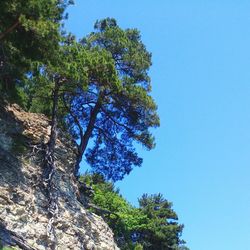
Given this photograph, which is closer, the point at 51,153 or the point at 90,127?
the point at 51,153

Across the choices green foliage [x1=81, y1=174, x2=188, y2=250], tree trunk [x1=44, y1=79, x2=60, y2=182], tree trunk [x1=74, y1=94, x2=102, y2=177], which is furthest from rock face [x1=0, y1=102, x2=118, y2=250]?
green foliage [x1=81, y1=174, x2=188, y2=250]

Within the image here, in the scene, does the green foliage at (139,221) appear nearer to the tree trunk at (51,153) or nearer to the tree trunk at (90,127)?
the tree trunk at (90,127)

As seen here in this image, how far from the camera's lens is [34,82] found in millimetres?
22938

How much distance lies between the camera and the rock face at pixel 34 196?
15.4 meters

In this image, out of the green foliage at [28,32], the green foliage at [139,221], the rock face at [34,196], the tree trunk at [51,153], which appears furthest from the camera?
the green foliage at [139,221]

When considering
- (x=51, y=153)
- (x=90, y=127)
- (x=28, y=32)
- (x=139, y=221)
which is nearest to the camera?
(x=28, y=32)

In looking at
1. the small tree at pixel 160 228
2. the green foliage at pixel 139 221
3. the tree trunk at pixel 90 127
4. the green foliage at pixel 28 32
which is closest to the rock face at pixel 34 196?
the tree trunk at pixel 90 127

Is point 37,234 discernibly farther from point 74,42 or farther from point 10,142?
point 74,42

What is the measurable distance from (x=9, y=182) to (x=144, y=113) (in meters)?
9.61

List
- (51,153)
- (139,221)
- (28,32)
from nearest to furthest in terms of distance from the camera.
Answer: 1. (28,32)
2. (51,153)
3. (139,221)

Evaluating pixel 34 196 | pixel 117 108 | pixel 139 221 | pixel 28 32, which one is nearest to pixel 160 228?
pixel 139 221

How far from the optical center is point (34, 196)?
671 inches

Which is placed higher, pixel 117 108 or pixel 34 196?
pixel 117 108

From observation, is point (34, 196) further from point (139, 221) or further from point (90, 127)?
point (139, 221)
